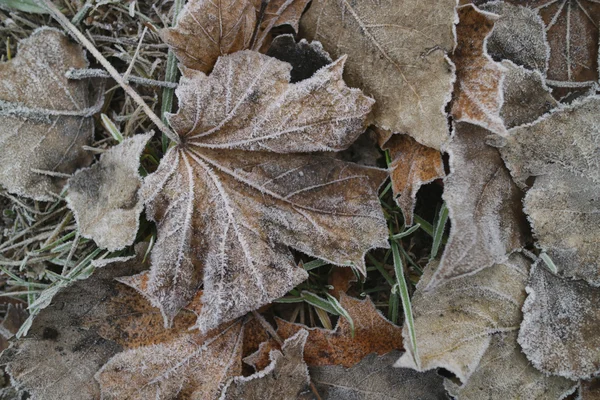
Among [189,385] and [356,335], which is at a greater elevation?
[356,335]

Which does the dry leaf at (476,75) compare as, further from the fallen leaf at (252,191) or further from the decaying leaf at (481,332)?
the decaying leaf at (481,332)

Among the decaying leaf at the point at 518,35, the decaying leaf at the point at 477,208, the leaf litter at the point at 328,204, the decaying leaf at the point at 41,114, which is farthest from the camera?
the decaying leaf at the point at 41,114

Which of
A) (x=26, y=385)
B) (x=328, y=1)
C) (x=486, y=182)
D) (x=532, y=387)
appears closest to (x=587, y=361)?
(x=532, y=387)

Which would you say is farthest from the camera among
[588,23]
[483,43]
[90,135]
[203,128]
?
[90,135]

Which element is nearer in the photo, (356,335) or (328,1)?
(328,1)

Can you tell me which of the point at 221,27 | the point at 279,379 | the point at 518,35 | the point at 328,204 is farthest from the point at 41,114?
the point at 518,35

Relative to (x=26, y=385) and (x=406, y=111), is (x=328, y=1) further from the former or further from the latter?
(x=26, y=385)

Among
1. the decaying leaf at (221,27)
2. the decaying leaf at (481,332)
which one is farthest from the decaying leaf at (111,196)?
the decaying leaf at (481,332)
